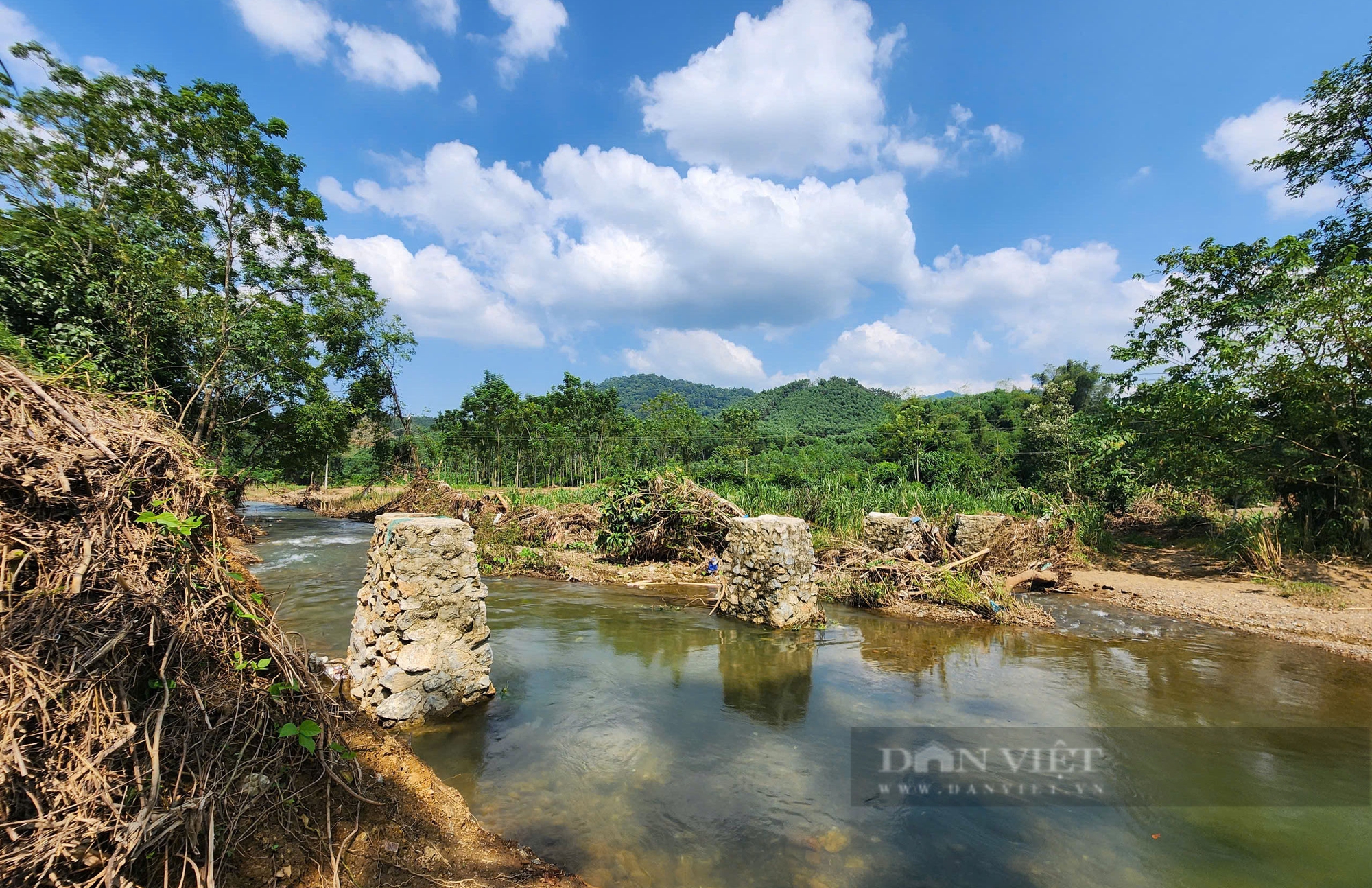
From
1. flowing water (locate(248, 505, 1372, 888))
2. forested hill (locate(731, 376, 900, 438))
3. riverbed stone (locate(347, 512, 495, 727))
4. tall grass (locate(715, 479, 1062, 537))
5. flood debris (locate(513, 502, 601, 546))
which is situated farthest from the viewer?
forested hill (locate(731, 376, 900, 438))

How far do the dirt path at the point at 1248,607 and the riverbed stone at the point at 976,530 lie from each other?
2097 mm

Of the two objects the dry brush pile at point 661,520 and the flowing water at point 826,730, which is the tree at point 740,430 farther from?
the flowing water at point 826,730

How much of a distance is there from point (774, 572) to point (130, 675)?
750 centimetres

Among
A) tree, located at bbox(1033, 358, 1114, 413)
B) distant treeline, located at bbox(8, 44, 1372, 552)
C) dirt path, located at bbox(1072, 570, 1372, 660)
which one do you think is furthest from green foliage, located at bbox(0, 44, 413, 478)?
tree, located at bbox(1033, 358, 1114, 413)

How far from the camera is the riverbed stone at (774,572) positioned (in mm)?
8477

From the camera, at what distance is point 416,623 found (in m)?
4.82

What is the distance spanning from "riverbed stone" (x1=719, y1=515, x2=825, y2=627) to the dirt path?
7.01m

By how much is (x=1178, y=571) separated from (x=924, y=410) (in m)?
23.5

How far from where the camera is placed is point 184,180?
50.8 ft

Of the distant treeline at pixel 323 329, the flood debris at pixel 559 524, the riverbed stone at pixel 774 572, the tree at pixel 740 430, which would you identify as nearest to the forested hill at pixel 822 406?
the tree at pixel 740 430

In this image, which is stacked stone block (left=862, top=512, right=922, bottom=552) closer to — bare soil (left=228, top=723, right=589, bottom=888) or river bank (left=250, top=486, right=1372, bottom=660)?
river bank (left=250, top=486, right=1372, bottom=660)

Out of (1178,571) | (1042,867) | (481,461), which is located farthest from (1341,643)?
(481,461)

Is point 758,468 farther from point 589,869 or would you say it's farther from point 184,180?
point 589,869

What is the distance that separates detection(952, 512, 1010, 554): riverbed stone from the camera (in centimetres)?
1207
